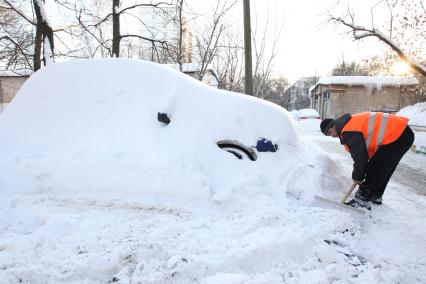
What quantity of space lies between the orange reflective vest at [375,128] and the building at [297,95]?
5202cm

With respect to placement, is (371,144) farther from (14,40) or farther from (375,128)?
(14,40)

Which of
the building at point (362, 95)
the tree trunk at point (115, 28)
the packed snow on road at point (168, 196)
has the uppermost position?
the tree trunk at point (115, 28)

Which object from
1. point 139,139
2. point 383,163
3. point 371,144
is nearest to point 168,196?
point 139,139

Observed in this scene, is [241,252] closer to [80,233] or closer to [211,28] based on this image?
[80,233]

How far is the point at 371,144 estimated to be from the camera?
398 cm

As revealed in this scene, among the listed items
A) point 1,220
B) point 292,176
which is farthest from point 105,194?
point 292,176

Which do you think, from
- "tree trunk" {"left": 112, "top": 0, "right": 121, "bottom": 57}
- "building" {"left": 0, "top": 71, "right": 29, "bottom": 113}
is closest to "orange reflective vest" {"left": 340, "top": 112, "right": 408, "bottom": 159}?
"tree trunk" {"left": 112, "top": 0, "right": 121, "bottom": 57}

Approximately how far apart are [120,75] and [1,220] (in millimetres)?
2107

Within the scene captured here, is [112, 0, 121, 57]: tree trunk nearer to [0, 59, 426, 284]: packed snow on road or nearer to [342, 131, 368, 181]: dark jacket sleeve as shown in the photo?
[0, 59, 426, 284]: packed snow on road

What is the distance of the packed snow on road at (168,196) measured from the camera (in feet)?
8.38

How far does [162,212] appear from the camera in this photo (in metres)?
3.40

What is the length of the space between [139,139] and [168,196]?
75 cm

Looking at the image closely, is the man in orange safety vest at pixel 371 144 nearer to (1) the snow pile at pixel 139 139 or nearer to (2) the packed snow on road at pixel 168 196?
(2) the packed snow on road at pixel 168 196

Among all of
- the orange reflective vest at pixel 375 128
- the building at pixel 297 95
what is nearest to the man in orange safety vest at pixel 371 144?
the orange reflective vest at pixel 375 128
